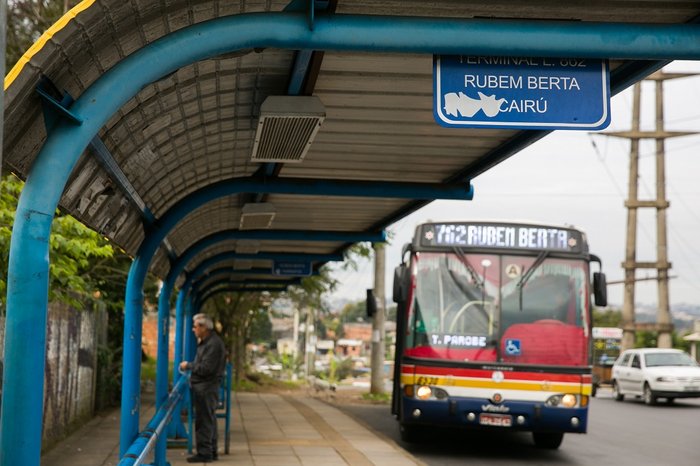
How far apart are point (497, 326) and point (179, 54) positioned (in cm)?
1009

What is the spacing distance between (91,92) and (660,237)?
46.6 meters

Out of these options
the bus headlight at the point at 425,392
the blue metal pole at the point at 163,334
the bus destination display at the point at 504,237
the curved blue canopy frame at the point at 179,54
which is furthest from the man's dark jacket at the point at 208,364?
the curved blue canopy frame at the point at 179,54

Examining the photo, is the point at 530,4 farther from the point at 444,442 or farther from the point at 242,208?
the point at 444,442

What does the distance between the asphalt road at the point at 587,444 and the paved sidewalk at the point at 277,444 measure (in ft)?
2.52

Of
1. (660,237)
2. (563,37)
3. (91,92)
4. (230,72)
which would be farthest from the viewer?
(660,237)

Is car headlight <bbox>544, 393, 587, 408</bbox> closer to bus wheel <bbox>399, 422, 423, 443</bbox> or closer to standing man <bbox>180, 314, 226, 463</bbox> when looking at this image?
bus wheel <bbox>399, 422, 423, 443</bbox>

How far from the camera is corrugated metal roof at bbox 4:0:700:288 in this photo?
396 centimetres

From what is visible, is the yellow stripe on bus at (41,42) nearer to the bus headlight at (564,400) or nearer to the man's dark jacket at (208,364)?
the man's dark jacket at (208,364)

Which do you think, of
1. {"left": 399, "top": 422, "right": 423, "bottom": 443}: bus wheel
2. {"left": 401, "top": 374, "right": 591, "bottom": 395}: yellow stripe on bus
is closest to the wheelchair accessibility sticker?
{"left": 401, "top": 374, "right": 591, "bottom": 395}: yellow stripe on bus

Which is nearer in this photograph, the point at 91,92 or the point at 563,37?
the point at 91,92

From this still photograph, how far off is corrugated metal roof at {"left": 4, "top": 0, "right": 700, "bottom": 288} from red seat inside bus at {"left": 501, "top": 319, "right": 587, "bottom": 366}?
13.9 ft

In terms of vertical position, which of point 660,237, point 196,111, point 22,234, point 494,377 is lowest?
point 494,377

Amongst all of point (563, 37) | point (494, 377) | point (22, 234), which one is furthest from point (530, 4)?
point (494, 377)

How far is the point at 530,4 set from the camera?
5.14 meters
